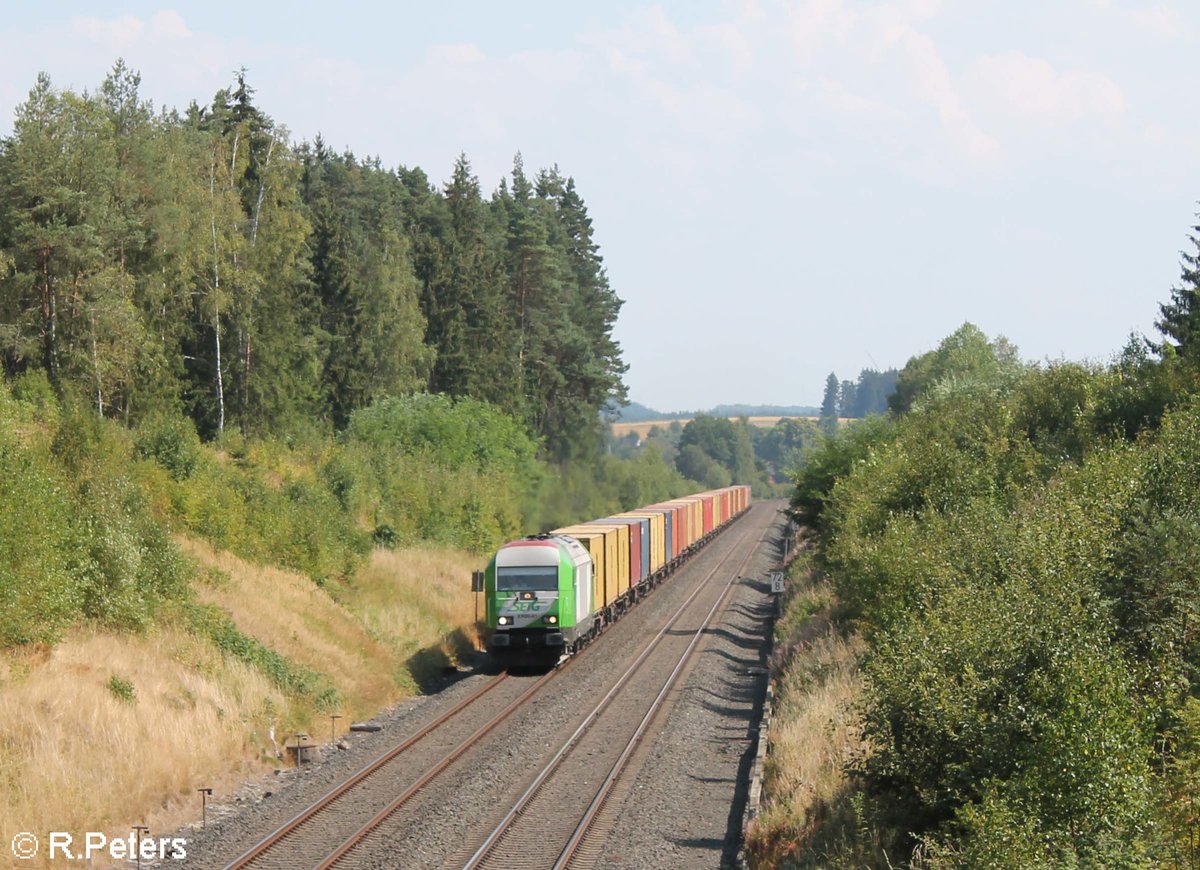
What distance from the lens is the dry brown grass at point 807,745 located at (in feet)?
46.5

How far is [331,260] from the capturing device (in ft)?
177

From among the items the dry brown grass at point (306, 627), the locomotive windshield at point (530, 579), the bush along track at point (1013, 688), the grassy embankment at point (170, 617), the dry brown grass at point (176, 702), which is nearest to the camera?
the bush along track at point (1013, 688)

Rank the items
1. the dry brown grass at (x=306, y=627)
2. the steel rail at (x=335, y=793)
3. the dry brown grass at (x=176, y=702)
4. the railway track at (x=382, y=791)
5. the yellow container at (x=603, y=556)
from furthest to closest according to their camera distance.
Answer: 1. the yellow container at (x=603, y=556)
2. the dry brown grass at (x=306, y=627)
3. the dry brown grass at (x=176, y=702)
4. the railway track at (x=382, y=791)
5. the steel rail at (x=335, y=793)

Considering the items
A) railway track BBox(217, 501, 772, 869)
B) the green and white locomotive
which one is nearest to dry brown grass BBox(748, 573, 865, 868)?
railway track BBox(217, 501, 772, 869)

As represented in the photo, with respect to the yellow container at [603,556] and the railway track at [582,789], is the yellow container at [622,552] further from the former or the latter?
the railway track at [582,789]

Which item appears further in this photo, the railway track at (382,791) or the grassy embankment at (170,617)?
the grassy embankment at (170,617)

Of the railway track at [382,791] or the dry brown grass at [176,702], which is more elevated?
the dry brown grass at [176,702]

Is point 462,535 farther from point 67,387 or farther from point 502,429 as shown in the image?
point 67,387

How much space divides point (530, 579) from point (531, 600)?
48 centimetres

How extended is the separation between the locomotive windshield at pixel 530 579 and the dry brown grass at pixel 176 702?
9.07ft

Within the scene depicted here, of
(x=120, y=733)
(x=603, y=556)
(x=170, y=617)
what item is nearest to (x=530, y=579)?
(x=603, y=556)

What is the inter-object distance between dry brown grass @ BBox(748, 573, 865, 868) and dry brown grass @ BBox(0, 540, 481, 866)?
25.6ft

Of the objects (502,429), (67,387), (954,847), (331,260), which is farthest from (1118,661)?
(331,260)

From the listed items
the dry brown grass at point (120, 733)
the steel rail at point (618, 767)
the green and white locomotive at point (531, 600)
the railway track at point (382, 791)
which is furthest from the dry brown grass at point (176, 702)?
the steel rail at point (618, 767)
